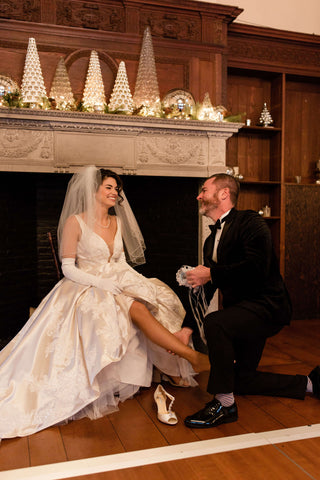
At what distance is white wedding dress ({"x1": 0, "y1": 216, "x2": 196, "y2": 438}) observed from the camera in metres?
2.40

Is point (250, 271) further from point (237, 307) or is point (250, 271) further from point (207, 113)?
point (207, 113)

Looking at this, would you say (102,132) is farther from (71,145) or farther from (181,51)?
(181,51)

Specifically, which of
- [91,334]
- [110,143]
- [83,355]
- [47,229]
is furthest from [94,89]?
[83,355]

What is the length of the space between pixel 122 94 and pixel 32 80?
755 mm

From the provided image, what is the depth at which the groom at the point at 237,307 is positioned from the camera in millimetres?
2377

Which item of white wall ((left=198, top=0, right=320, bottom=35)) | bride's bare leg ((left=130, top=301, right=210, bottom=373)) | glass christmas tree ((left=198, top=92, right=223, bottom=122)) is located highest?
white wall ((left=198, top=0, right=320, bottom=35))

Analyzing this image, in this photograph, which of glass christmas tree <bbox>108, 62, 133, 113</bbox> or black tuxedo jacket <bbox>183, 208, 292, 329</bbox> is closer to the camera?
black tuxedo jacket <bbox>183, 208, 292, 329</bbox>

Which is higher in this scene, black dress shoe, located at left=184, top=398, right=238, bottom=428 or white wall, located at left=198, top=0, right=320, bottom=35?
white wall, located at left=198, top=0, right=320, bottom=35

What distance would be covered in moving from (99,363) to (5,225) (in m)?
1.95

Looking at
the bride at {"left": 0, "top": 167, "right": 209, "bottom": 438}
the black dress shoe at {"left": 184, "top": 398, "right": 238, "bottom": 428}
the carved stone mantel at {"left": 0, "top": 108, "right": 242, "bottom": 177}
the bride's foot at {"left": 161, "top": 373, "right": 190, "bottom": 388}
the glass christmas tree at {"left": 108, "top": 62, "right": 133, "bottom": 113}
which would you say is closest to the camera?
the black dress shoe at {"left": 184, "top": 398, "right": 238, "bottom": 428}

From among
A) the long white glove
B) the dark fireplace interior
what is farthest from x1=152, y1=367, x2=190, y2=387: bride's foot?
the dark fireplace interior

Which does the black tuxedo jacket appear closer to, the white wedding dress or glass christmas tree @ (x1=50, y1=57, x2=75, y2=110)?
the white wedding dress

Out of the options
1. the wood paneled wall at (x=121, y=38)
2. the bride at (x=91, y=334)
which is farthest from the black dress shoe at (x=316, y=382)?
the wood paneled wall at (x=121, y=38)

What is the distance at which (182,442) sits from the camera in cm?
217
